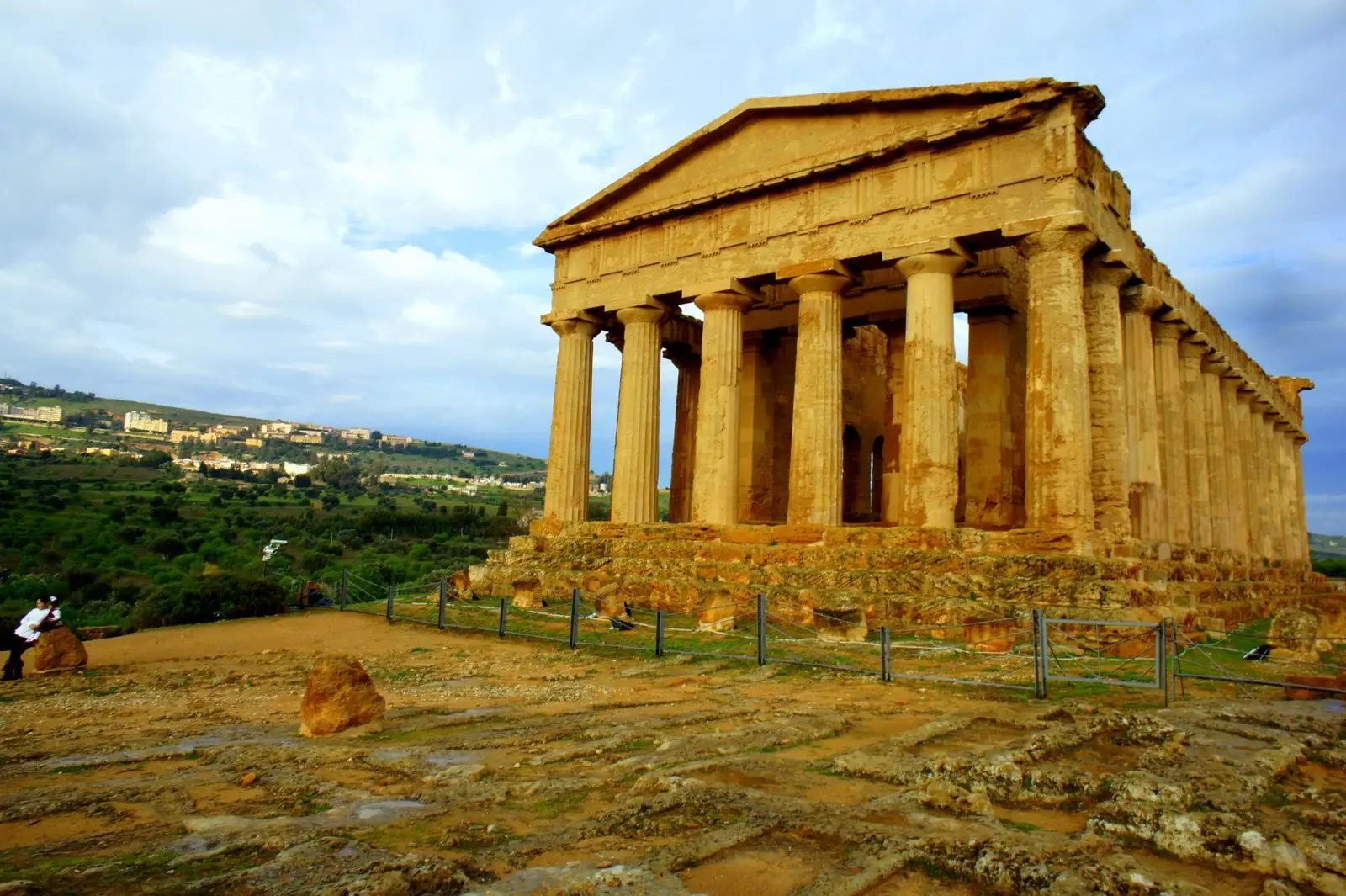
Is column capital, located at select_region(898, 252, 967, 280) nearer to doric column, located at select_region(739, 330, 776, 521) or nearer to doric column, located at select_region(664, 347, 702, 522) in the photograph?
doric column, located at select_region(739, 330, 776, 521)

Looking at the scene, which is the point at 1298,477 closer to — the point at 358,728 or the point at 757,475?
the point at 757,475

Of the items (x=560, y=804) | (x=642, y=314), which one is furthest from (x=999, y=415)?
(x=560, y=804)

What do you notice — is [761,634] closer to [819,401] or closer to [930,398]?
[930,398]

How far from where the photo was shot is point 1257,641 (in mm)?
12891

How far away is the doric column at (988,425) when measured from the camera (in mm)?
18688

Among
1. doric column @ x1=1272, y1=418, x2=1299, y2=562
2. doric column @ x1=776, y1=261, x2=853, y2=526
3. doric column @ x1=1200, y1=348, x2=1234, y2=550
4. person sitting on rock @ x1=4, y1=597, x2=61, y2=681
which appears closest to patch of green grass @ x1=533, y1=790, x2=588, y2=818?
person sitting on rock @ x1=4, y1=597, x2=61, y2=681

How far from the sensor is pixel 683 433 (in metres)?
26.2

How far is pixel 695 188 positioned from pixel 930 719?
48.8 ft

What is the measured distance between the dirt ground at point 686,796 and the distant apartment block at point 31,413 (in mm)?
111043

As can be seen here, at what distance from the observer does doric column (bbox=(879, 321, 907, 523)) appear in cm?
2017

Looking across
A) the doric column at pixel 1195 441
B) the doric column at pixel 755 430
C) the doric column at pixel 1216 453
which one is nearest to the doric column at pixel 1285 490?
the doric column at pixel 1216 453

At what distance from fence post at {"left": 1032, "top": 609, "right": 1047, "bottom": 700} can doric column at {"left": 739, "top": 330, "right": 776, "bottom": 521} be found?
1435 centimetres

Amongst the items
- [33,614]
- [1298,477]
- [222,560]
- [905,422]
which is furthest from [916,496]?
[222,560]

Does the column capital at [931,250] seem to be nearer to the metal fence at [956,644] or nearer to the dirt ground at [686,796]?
the metal fence at [956,644]
